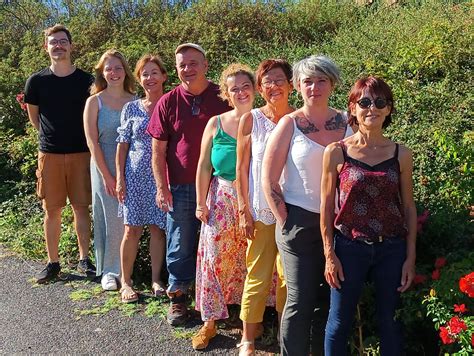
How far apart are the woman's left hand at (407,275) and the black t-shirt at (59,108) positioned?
3.33m

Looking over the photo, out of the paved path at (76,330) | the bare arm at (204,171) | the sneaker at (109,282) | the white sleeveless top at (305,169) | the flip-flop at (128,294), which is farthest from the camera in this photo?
the sneaker at (109,282)

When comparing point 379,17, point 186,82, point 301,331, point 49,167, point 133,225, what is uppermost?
point 379,17

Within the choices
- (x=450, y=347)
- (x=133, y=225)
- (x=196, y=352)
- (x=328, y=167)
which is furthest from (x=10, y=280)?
(x=450, y=347)

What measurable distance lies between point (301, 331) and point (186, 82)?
6.47ft

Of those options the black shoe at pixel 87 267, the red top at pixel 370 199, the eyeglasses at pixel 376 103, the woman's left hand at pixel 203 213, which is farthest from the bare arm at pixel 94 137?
the eyeglasses at pixel 376 103

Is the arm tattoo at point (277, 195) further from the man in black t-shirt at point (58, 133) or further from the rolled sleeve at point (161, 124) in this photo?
the man in black t-shirt at point (58, 133)

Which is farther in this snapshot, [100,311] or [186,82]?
[100,311]

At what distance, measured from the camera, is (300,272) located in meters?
3.38

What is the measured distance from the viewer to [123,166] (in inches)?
193

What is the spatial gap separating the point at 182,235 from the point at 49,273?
70.4 inches

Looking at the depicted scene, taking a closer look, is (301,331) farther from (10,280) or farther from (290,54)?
(290,54)

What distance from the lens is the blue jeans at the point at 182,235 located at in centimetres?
442

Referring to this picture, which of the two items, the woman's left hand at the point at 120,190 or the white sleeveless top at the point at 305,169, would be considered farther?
the woman's left hand at the point at 120,190

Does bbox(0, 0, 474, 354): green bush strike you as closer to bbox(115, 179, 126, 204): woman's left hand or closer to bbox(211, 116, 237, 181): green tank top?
bbox(115, 179, 126, 204): woman's left hand
